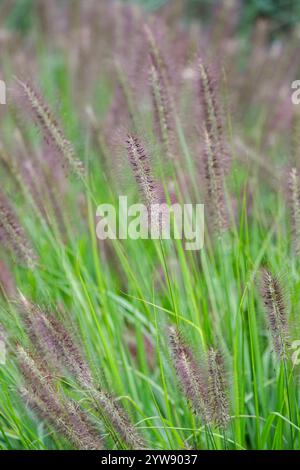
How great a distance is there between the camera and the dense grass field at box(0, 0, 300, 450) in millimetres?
1385

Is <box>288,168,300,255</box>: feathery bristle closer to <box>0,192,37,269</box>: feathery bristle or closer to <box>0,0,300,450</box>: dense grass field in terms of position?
<box>0,0,300,450</box>: dense grass field

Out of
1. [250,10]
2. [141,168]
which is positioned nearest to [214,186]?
[141,168]

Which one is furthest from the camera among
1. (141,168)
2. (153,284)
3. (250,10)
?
(250,10)

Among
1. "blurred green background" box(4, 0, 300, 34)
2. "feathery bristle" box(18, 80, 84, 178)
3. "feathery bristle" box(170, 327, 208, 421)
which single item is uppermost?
"blurred green background" box(4, 0, 300, 34)

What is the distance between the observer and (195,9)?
5129mm

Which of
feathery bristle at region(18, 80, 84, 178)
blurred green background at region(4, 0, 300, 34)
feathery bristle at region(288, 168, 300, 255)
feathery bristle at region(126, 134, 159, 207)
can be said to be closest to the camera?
feathery bristle at region(126, 134, 159, 207)

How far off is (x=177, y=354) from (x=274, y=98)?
170 centimetres

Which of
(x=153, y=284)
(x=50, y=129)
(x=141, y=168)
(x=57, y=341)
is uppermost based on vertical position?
(x=50, y=129)

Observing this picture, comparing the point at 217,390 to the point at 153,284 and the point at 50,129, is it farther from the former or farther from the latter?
the point at 50,129

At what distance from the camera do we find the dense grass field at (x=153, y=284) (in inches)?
54.5

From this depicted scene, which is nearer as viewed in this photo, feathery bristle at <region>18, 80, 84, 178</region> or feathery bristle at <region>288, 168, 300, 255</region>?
feathery bristle at <region>288, 168, 300, 255</region>

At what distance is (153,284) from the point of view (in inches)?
56.4

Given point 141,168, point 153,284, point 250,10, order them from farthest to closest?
point 250,10 → point 153,284 → point 141,168

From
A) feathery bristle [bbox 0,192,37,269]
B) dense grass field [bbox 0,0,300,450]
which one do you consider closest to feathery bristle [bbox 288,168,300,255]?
dense grass field [bbox 0,0,300,450]
